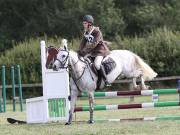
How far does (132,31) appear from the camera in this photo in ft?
145

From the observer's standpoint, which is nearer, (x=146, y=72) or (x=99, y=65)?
(x=99, y=65)

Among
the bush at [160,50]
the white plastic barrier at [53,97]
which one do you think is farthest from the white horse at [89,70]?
the bush at [160,50]

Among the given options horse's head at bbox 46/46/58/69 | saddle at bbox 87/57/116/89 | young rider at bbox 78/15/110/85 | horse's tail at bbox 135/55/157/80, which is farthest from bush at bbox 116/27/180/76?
horse's head at bbox 46/46/58/69

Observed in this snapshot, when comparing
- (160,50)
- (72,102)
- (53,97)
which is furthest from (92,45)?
(160,50)

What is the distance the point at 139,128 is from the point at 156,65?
20957 mm

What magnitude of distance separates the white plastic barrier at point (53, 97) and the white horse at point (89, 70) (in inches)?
20.6

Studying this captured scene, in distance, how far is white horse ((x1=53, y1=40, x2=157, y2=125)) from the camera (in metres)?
11.8

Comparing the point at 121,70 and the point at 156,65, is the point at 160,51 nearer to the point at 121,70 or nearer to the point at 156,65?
the point at 156,65

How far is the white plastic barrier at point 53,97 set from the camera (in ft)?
41.9

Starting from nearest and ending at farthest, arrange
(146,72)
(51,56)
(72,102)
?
(51,56), (72,102), (146,72)

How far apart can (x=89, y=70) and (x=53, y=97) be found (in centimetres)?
126

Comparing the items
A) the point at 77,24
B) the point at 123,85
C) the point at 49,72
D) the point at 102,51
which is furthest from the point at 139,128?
the point at 77,24

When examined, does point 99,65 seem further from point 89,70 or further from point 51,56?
point 51,56

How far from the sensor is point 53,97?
12.8 meters
